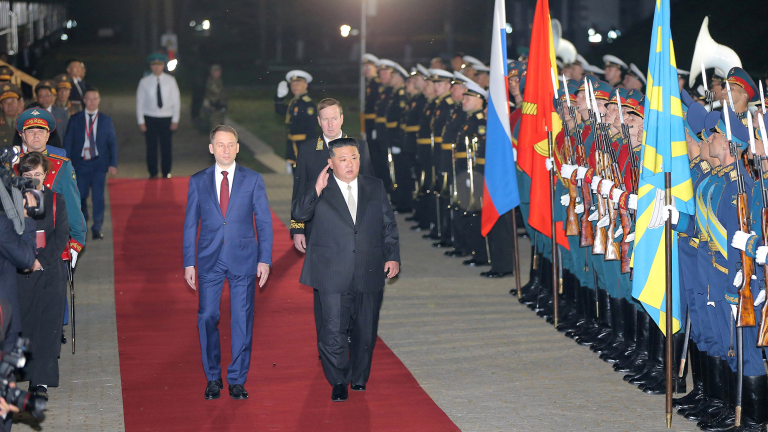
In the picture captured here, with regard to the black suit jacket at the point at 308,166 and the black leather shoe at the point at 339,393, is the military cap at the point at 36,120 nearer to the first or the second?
the black suit jacket at the point at 308,166

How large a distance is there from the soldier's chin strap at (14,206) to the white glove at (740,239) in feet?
12.1

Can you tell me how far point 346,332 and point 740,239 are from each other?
8.08ft

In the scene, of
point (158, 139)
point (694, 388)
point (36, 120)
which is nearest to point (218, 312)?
point (36, 120)

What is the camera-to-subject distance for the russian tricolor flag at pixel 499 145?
8.53 m

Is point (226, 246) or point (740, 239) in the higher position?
point (740, 239)

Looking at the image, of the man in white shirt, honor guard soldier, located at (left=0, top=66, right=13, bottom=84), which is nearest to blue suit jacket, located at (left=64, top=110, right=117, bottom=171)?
honor guard soldier, located at (left=0, top=66, right=13, bottom=84)

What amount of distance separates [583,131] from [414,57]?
19.5 meters

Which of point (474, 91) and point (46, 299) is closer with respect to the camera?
point (46, 299)

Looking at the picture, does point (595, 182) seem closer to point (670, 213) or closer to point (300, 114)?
point (670, 213)

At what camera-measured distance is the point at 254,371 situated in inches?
279

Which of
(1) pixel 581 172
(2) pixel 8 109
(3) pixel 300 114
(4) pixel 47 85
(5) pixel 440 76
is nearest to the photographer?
(1) pixel 581 172

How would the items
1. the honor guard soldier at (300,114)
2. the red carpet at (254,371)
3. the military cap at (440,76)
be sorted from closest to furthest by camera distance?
the red carpet at (254,371) < the military cap at (440,76) < the honor guard soldier at (300,114)

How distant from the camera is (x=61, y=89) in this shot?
12.1 meters

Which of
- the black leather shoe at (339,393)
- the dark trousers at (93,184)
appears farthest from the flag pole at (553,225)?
the dark trousers at (93,184)
